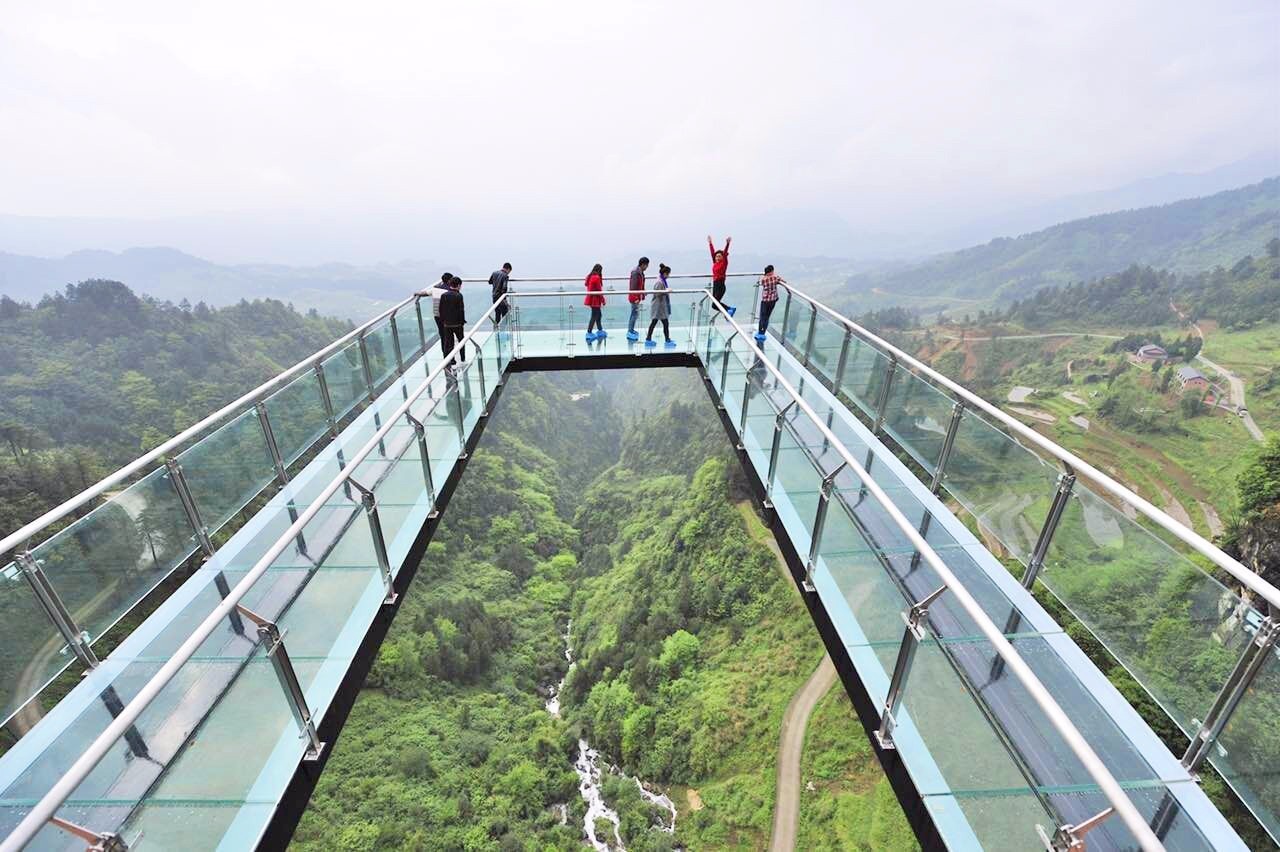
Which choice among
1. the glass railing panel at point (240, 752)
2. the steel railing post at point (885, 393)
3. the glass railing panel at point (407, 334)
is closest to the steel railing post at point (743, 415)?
the steel railing post at point (885, 393)

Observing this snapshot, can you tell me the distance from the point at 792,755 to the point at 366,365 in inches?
1239

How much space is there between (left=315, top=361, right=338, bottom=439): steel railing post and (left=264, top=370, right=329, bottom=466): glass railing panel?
3 cm

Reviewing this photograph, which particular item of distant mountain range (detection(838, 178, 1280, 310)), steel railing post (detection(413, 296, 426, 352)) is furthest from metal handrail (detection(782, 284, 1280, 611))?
distant mountain range (detection(838, 178, 1280, 310))

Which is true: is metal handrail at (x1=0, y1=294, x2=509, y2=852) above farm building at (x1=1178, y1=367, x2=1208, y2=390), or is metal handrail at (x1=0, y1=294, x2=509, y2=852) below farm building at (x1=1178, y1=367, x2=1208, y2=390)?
above

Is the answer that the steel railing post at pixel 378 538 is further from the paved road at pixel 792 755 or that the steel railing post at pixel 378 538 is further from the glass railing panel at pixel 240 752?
the paved road at pixel 792 755

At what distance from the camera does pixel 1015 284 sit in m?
146

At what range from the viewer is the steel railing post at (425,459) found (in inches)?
171

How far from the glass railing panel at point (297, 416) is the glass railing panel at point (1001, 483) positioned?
5661 mm

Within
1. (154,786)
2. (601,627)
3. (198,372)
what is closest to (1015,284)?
(601,627)

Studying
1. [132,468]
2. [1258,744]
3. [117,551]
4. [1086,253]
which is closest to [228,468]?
[132,468]

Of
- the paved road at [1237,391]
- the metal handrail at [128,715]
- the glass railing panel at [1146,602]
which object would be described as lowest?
the paved road at [1237,391]

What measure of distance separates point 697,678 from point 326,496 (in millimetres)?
36272

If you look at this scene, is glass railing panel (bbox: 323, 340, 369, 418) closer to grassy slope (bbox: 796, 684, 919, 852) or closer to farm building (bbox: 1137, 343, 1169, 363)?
grassy slope (bbox: 796, 684, 919, 852)

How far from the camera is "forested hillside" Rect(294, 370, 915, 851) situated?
2889 cm
